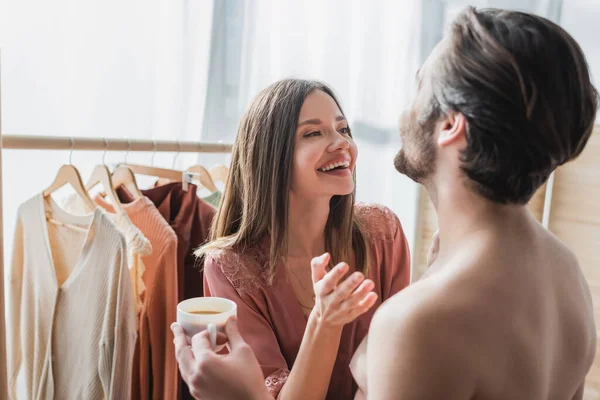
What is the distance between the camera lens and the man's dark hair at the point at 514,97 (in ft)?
2.07

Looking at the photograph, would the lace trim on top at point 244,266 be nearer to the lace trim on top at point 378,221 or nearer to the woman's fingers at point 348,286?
the lace trim on top at point 378,221

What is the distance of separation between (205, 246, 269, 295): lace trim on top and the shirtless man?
619 mm

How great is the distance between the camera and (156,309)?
1446mm

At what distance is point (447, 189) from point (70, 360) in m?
1.09

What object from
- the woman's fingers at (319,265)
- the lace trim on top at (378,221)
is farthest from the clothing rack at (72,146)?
the woman's fingers at (319,265)

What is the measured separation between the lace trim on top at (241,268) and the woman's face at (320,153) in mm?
214

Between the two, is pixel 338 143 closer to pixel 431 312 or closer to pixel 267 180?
pixel 267 180

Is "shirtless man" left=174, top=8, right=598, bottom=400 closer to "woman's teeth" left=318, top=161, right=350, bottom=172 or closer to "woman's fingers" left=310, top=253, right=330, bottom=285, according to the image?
"woman's fingers" left=310, top=253, right=330, bottom=285

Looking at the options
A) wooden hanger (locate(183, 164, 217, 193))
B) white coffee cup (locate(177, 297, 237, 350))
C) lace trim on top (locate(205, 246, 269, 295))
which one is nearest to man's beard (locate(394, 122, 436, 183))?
white coffee cup (locate(177, 297, 237, 350))

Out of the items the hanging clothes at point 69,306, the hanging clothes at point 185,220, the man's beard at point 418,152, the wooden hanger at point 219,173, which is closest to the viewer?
the man's beard at point 418,152

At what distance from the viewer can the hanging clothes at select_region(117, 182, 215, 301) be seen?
1.56m

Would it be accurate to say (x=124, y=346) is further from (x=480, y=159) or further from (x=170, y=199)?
(x=480, y=159)

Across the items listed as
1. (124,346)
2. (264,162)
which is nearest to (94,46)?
(264,162)

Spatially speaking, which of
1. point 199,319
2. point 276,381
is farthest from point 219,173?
point 199,319
